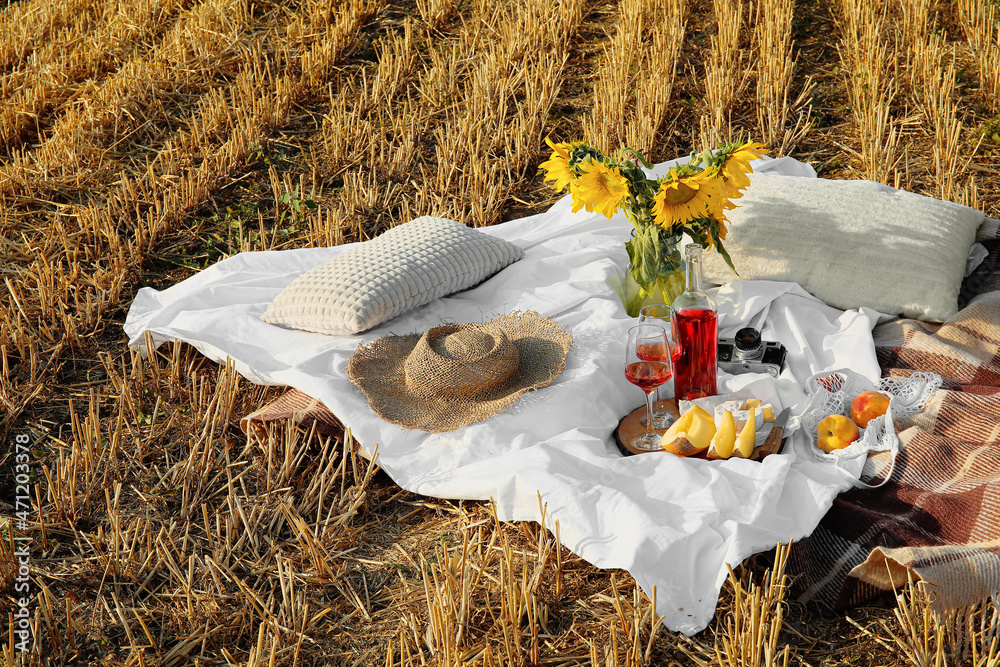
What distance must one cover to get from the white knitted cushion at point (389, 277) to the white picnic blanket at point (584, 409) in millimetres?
68

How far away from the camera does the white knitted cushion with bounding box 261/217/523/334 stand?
2730 millimetres

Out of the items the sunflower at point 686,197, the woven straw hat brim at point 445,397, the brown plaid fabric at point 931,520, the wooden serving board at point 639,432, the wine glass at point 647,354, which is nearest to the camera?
the brown plaid fabric at point 931,520

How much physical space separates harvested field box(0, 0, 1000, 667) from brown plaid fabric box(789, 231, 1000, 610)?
72 mm

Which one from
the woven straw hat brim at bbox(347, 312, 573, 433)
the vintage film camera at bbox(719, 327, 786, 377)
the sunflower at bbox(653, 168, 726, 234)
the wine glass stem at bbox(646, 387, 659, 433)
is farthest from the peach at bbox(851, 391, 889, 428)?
the woven straw hat brim at bbox(347, 312, 573, 433)

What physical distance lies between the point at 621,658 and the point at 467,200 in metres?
2.45

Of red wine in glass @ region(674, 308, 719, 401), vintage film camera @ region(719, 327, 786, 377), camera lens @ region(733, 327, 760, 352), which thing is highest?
red wine in glass @ region(674, 308, 719, 401)

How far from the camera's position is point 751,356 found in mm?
2504

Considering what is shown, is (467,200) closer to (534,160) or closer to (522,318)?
(534,160)

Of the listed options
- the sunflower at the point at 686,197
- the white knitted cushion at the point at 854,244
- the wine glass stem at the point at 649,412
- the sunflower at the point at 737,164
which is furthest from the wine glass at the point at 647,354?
the white knitted cushion at the point at 854,244

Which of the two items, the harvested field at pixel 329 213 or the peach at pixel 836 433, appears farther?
the peach at pixel 836 433

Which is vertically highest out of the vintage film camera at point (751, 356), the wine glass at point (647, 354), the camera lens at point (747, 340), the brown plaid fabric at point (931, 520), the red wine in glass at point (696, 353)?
the wine glass at point (647, 354)

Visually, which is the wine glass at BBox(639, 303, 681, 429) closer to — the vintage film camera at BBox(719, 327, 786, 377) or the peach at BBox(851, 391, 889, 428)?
the vintage film camera at BBox(719, 327, 786, 377)

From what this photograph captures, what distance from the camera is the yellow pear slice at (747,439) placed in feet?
6.98

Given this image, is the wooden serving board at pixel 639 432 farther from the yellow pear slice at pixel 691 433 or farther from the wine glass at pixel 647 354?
the wine glass at pixel 647 354
